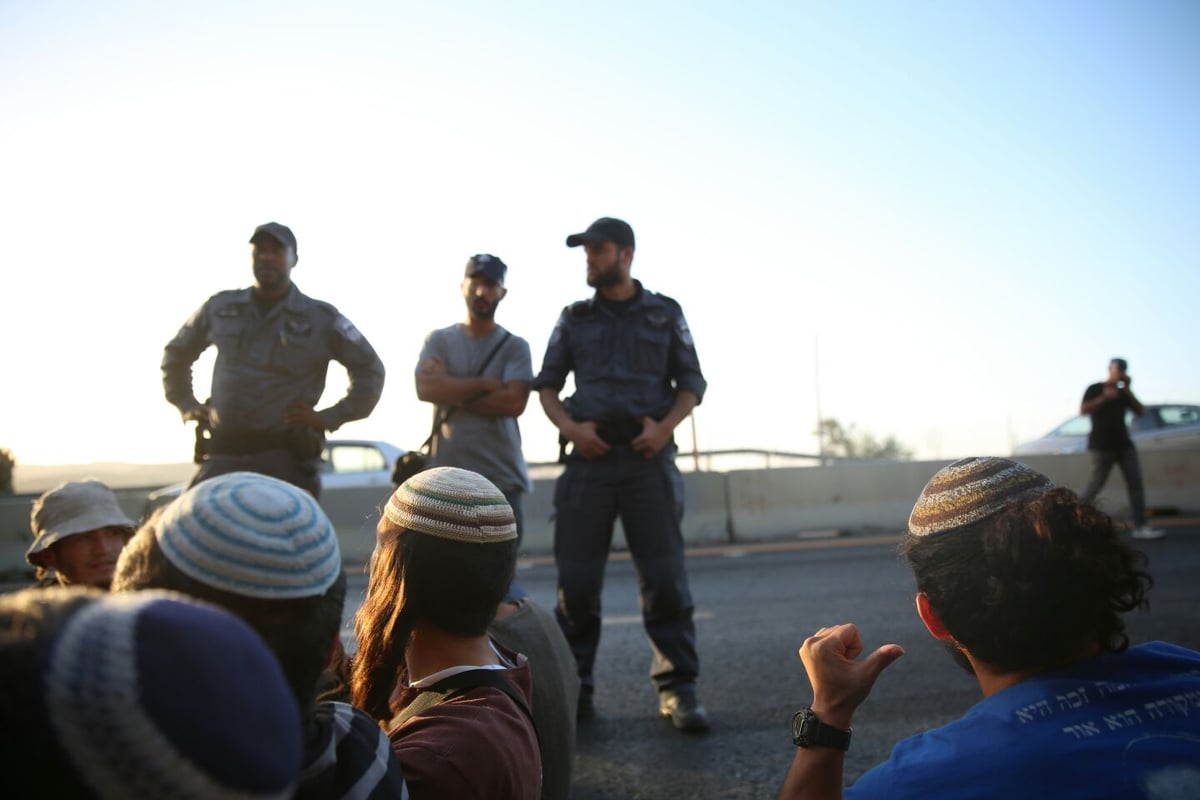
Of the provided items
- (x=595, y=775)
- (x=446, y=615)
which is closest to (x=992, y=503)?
(x=446, y=615)

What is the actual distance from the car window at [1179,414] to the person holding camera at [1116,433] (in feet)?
16.2

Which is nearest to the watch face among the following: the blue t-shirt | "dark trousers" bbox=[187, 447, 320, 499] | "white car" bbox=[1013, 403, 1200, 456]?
the blue t-shirt

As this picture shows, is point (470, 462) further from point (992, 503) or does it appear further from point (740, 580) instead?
point (740, 580)

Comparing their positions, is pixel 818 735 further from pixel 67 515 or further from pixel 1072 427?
pixel 1072 427

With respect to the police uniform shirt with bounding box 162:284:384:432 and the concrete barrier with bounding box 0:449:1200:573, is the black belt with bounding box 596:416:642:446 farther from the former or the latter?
the concrete barrier with bounding box 0:449:1200:573

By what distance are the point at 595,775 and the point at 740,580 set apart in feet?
16.2

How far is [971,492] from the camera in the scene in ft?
5.36

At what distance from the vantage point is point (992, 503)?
63.2 inches

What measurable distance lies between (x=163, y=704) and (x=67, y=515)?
2917 mm

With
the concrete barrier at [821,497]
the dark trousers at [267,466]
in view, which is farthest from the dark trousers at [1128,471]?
the dark trousers at [267,466]

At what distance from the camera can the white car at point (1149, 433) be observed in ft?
46.0

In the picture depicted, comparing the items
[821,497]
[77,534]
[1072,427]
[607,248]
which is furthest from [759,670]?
[1072,427]

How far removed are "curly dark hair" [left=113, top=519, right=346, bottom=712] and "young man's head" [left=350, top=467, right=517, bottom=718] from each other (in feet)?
2.23

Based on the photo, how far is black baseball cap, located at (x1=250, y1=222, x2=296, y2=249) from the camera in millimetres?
4320
